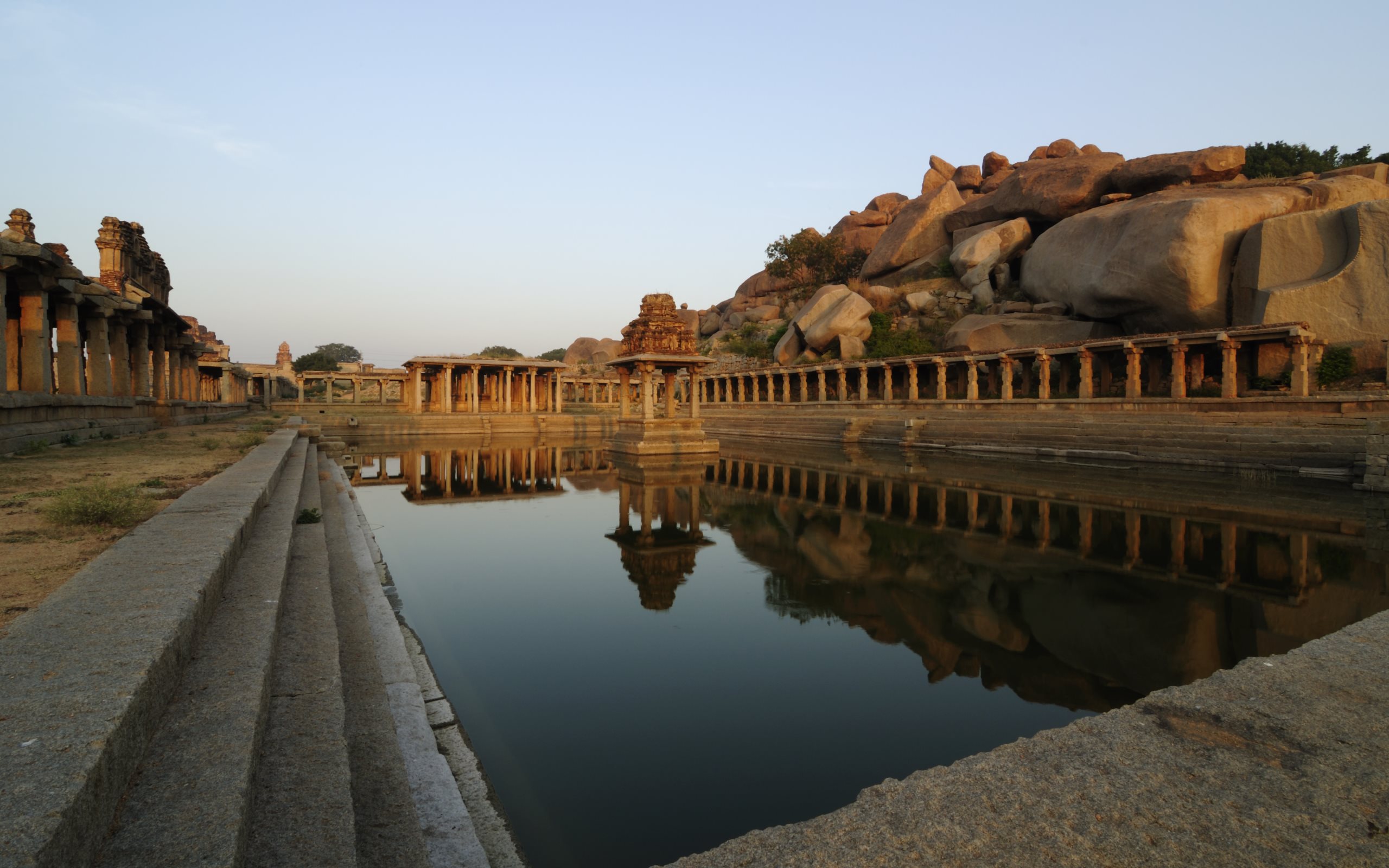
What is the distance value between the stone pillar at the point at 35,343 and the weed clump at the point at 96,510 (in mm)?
10470

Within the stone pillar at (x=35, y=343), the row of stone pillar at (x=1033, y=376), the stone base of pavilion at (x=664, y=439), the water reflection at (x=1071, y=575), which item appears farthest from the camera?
the row of stone pillar at (x=1033, y=376)

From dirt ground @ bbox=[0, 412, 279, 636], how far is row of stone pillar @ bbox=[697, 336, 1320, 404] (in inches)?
906

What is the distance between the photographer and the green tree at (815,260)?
59.8 m

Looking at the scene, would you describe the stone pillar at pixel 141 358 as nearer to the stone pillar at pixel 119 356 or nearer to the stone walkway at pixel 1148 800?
the stone pillar at pixel 119 356

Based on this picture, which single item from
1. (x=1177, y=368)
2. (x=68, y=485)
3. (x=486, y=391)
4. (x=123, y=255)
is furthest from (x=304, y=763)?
(x=486, y=391)

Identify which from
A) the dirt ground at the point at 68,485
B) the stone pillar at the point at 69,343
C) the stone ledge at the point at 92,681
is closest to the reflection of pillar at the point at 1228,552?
the stone ledge at the point at 92,681

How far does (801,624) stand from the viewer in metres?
6.86

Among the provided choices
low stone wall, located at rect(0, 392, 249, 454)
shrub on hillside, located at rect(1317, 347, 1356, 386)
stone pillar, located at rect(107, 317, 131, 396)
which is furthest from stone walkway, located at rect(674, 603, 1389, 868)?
shrub on hillside, located at rect(1317, 347, 1356, 386)

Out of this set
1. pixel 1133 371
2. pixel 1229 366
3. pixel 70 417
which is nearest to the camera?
pixel 70 417

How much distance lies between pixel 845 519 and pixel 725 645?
6.41 metres

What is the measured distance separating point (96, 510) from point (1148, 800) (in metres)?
6.40

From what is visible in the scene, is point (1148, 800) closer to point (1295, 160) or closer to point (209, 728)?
point (209, 728)

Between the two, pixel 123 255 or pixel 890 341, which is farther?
pixel 890 341

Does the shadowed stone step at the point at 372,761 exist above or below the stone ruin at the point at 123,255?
below
